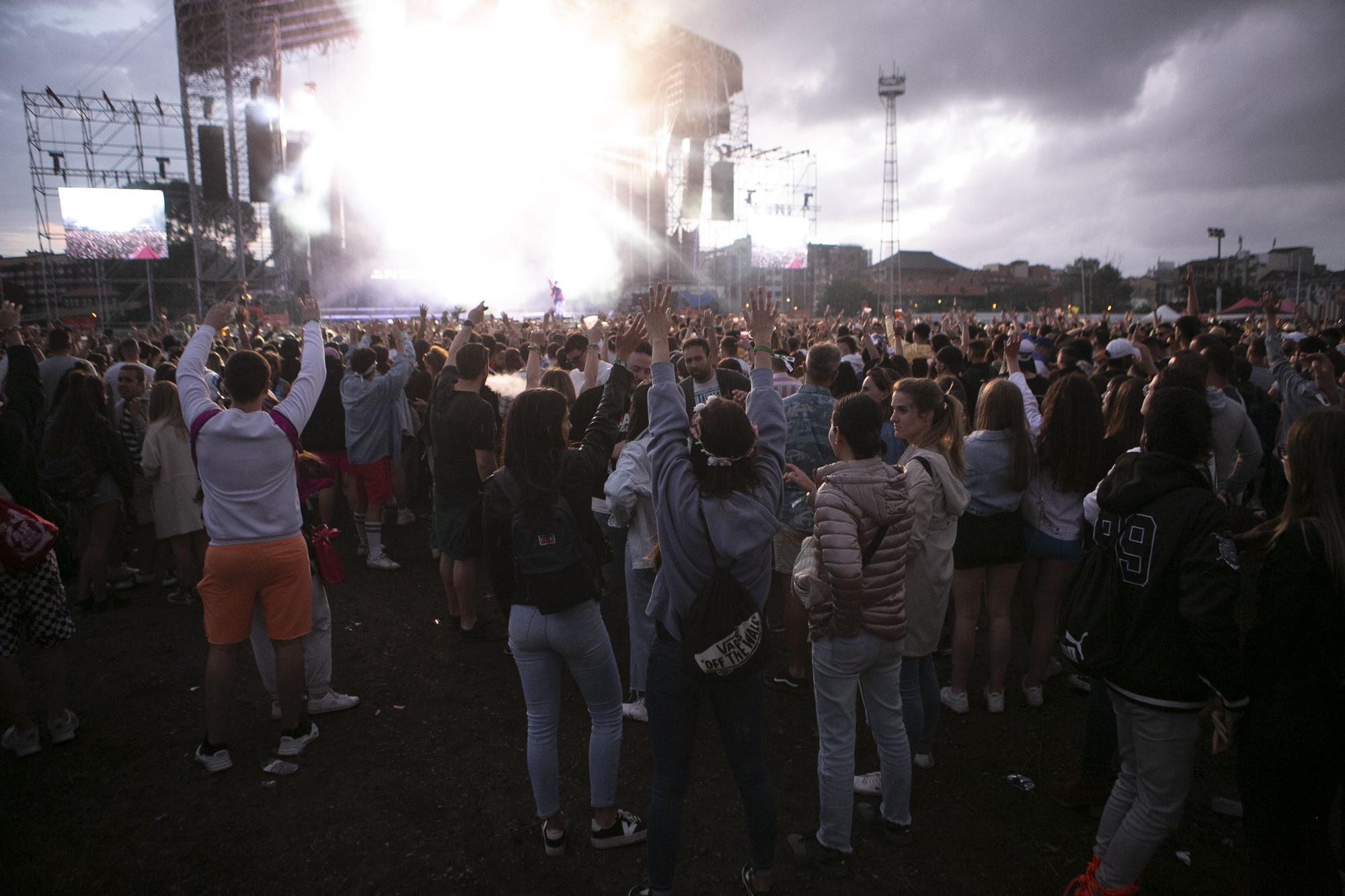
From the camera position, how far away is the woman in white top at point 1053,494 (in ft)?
13.1

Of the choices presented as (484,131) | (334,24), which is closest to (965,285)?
(484,131)

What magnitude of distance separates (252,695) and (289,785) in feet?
3.88

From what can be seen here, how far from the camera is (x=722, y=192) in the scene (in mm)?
40781

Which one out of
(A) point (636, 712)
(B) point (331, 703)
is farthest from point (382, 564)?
(A) point (636, 712)

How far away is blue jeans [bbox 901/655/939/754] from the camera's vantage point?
3.39 meters

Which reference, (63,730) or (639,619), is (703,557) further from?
(63,730)

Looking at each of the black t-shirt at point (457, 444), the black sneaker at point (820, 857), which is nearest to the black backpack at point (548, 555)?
the black sneaker at point (820, 857)

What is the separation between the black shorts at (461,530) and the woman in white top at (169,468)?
2.00 m

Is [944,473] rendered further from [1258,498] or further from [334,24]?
[334,24]

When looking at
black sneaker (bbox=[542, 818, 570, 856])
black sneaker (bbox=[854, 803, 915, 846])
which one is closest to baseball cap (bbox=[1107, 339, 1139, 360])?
black sneaker (bbox=[854, 803, 915, 846])

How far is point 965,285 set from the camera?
86.4 meters

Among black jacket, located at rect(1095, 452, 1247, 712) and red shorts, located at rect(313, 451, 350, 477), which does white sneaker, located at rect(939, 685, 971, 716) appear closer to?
black jacket, located at rect(1095, 452, 1247, 712)

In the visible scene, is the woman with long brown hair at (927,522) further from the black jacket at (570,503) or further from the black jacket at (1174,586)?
the black jacket at (570,503)

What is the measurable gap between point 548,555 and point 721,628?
2.60ft
